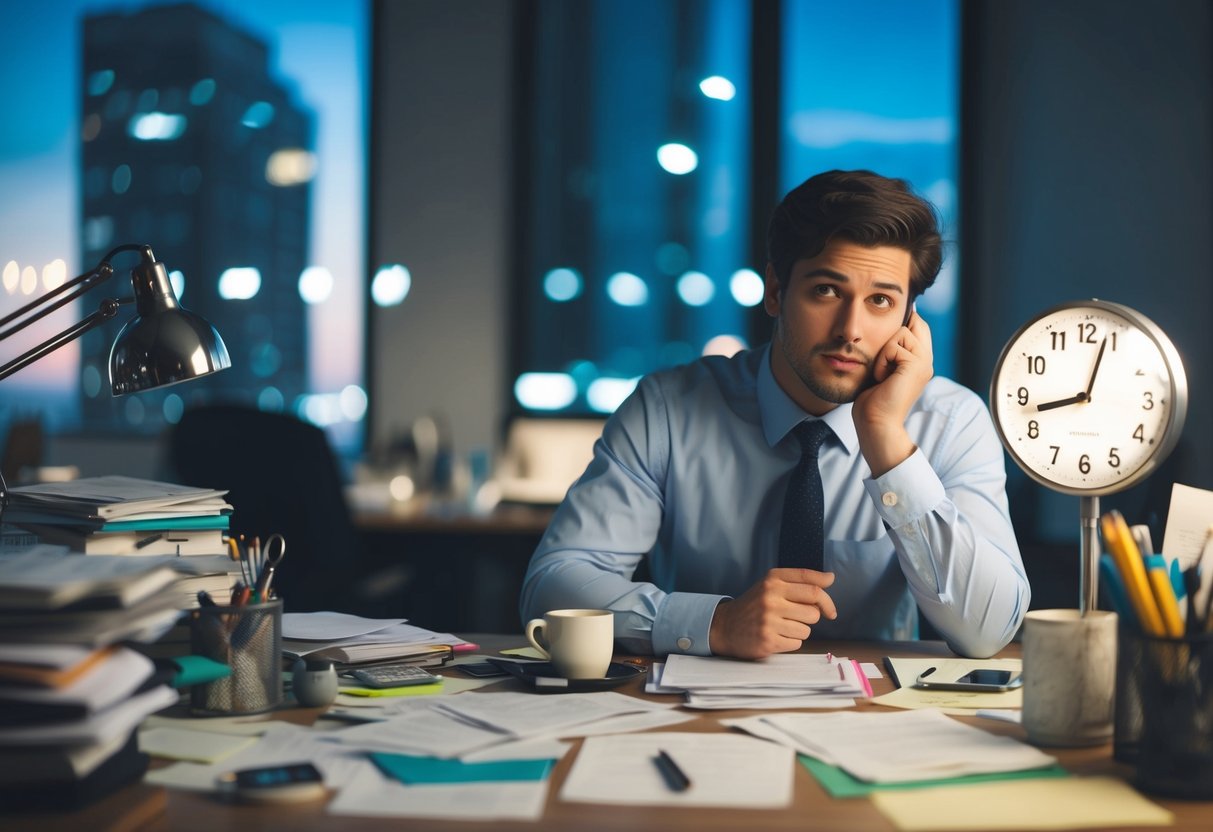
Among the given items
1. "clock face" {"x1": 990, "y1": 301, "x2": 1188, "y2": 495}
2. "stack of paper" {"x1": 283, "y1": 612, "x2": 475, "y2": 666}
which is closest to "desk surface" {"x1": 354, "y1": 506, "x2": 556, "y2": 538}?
"stack of paper" {"x1": 283, "y1": 612, "x2": 475, "y2": 666}

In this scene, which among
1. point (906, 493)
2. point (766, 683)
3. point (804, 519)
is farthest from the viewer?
point (804, 519)

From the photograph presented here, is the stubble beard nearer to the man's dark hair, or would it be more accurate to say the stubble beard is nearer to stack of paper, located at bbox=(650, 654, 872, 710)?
the man's dark hair

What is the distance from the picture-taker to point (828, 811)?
0.92 m

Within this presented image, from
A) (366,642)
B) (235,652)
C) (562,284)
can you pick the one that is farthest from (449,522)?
(235,652)

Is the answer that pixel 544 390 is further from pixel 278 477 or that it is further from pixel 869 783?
pixel 869 783

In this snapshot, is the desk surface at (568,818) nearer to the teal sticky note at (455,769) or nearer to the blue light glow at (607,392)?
the teal sticky note at (455,769)

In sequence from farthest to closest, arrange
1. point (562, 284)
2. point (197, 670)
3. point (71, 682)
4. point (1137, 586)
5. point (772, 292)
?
point (562, 284), point (772, 292), point (197, 670), point (1137, 586), point (71, 682)

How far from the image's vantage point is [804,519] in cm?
182

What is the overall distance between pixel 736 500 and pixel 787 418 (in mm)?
169

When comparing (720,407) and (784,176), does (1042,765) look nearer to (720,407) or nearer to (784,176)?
(720,407)

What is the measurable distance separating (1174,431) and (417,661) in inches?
38.1

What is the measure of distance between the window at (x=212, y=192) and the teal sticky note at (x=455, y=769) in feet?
13.0

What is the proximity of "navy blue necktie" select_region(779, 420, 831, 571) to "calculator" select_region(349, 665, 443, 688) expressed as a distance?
2.24 ft

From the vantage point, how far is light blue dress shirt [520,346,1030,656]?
1.75 m
